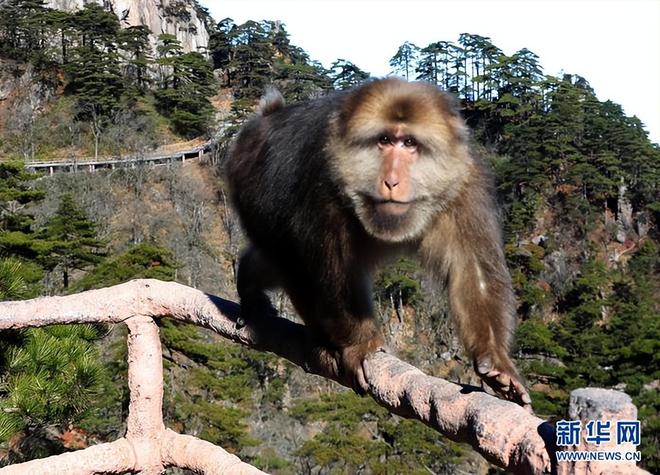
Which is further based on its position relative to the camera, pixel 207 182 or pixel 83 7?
pixel 83 7

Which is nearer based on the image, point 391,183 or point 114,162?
point 391,183

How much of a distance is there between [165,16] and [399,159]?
166ft

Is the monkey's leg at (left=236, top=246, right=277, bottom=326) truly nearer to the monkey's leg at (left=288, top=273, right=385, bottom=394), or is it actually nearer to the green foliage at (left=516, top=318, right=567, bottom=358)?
the monkey's leg at (left=288, top=273, right=385, bottom=394)

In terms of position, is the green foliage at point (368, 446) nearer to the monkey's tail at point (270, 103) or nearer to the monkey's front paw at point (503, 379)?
the monkey's tail at point (270, 103)

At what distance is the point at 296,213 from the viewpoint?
2.91 metres

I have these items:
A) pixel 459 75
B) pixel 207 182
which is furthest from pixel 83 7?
pixel 459 75

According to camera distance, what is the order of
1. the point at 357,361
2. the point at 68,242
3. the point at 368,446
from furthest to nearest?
the point at 68,242 < the point at 368,446 < the point at 357,361

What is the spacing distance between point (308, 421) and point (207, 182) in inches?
736

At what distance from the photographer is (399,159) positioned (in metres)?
Result: 2.58

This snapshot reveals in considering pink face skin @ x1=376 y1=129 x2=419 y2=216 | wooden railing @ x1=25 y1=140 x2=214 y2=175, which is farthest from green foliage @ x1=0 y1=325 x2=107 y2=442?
wooden railing @ x1=25 y1=140 x2=214 y2=175

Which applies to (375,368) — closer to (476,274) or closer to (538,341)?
(476,274)

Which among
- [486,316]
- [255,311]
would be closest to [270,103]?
[255,311]

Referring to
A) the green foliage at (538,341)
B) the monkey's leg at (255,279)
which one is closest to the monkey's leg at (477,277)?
the monkey's leg at (255,279)

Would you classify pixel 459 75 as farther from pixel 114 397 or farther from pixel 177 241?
pixel 114 397
